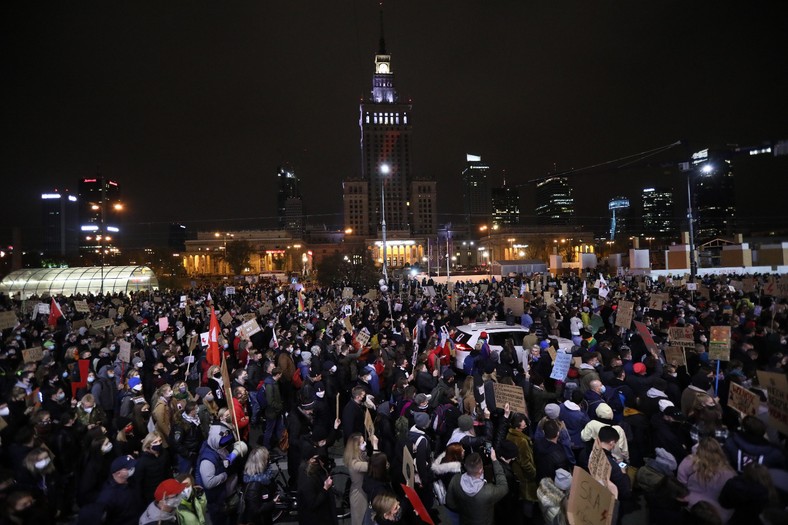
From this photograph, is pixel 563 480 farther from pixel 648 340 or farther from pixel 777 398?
pixel 648 340

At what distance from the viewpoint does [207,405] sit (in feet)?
20.5

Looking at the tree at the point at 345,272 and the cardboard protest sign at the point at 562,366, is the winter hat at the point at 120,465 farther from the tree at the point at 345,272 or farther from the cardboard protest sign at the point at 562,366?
the tree at the point at 345,272

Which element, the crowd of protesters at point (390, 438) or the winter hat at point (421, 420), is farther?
the winter hat at point (421, 420)

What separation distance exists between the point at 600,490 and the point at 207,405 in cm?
514

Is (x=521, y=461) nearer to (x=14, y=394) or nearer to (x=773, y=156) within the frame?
(x=14, y=394)

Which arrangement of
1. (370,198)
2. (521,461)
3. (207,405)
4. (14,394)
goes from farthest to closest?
(370,198)
(14,394)
(207,405)
(521,461)

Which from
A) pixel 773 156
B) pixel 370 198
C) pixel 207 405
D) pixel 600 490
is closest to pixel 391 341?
pixel 207 405

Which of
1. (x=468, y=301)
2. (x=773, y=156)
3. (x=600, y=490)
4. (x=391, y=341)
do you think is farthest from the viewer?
(x=773, y=156)

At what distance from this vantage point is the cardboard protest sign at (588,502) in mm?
3117

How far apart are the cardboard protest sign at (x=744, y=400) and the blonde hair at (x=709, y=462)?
1.44 metres

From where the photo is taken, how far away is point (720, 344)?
24.1ft

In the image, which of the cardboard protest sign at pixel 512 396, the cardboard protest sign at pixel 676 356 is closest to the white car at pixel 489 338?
the cardboard protest sign at pixel 676 356

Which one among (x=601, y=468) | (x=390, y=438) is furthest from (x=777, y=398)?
(x=390, y=438)

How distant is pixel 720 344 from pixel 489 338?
15.8 feet
